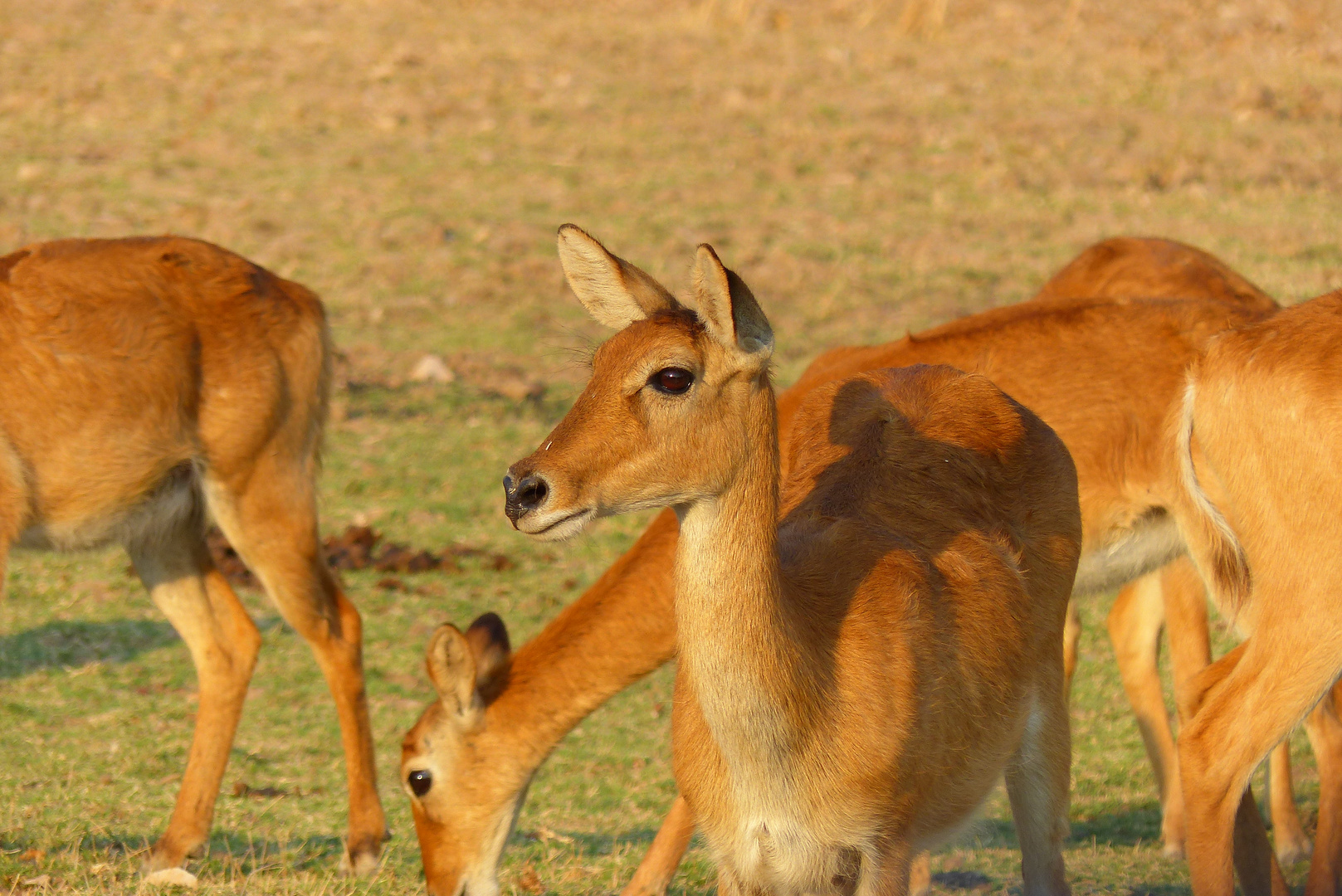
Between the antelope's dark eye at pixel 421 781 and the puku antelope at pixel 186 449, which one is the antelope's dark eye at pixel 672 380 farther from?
the puku antelope at pixel 186 449

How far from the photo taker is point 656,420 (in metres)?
3.48

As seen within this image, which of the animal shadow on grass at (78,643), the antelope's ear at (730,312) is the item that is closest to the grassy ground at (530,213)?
the animal shadow on grass at (78,643)

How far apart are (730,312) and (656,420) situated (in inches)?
10.9

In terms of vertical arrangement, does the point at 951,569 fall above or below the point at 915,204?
above

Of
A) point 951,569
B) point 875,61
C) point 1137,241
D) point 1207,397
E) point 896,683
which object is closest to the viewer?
point 896,683

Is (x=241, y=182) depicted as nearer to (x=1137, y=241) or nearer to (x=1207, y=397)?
(x=1137, y=241)

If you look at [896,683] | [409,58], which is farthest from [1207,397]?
[409,58]

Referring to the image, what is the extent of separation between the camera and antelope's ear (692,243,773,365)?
3.40 metres

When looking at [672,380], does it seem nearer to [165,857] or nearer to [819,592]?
[819,592]

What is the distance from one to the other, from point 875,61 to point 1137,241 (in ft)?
40.2

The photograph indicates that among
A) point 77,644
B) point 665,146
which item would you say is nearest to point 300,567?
point 77,644

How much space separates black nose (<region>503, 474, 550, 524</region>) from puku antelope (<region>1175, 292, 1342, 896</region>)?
253 centimetres

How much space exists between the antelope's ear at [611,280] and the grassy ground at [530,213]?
7.55ft

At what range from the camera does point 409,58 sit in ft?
60.7
